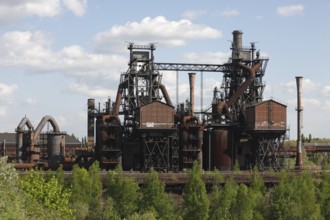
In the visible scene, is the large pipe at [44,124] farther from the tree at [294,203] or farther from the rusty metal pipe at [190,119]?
the tree at [294,203]

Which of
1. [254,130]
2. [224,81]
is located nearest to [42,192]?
[254,130]

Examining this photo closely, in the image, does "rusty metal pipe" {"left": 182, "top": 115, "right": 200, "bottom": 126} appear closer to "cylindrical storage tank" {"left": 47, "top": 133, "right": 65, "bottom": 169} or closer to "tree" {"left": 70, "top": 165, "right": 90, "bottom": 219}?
"cylindrical storage tank" {"left": 47, "top": 133, "right": 65, "bottom": 169}

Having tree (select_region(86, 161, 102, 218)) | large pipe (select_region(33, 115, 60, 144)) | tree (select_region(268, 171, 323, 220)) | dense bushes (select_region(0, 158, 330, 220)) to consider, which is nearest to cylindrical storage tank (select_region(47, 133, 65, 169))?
large pipe (select_region(33, 115, 60, 144))

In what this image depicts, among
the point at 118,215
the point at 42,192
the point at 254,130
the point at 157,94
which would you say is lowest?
the point at 118,215

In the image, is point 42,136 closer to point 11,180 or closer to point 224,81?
point 224,81

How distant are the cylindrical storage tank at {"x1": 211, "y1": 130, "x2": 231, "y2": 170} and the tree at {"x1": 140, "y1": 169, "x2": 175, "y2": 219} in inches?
830

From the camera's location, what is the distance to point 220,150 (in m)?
72.6

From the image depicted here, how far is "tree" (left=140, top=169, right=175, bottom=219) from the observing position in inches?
1992

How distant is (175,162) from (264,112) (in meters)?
11.9

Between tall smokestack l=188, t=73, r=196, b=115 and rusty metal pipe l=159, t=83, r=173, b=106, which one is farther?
rusty metal pipe l=159, t=83, r=173, b=106

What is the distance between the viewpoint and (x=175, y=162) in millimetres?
71125

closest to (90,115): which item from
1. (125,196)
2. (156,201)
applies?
(125,196)

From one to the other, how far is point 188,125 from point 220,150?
5514 mm

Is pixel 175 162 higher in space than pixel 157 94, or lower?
lower
